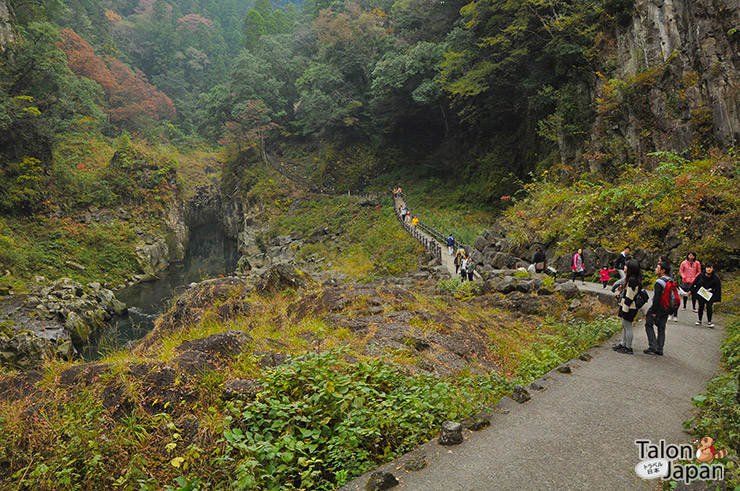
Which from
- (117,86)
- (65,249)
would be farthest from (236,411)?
(117,86)

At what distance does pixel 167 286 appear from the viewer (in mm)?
26156

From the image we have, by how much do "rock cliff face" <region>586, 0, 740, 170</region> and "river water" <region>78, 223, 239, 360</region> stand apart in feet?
63.4

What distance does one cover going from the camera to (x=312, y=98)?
35031 millimetres

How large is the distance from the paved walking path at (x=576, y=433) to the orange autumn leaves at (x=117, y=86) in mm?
50518

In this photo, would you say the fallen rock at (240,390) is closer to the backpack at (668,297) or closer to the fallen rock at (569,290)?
the backpack at (668,297)

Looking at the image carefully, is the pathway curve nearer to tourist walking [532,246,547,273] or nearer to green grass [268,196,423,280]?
green grass [268,196,423,280]

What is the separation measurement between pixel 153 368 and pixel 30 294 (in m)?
19.6

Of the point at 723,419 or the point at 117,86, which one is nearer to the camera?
the point at 723,419

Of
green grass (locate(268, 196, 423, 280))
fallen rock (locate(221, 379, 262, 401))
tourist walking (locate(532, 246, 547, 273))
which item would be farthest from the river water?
tourist walking (locate(532, 246, 547, 273))

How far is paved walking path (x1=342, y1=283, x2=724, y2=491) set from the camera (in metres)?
3.33

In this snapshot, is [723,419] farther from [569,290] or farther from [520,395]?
[569,290]

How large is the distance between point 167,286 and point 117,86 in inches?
1286

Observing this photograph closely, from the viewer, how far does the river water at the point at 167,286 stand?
1647 centimetres

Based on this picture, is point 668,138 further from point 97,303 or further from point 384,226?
point 97,303
